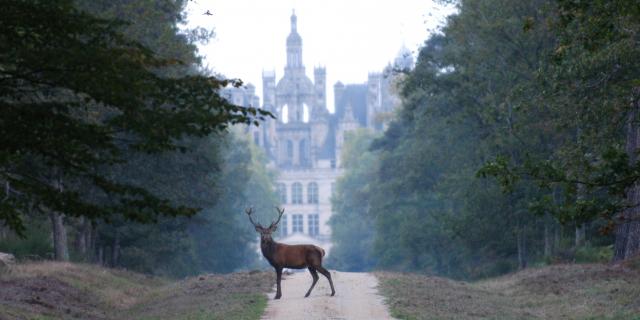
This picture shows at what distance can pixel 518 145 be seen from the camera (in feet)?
129

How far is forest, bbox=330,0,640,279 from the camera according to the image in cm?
1670

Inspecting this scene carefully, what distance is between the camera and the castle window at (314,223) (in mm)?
171000

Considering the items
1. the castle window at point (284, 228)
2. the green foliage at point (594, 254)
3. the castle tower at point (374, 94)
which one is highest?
the castle tower at point (374, 94)

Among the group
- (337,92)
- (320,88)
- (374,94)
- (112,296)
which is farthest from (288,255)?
(337,92)

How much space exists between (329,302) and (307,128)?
153901mm

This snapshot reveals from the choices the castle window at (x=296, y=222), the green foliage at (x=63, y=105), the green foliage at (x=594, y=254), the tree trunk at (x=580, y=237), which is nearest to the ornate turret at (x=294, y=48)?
the castle window at (x=296, y=222)

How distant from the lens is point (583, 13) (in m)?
16.4

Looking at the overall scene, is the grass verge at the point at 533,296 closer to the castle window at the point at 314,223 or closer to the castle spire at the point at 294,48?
the castle window at the point at 314,223

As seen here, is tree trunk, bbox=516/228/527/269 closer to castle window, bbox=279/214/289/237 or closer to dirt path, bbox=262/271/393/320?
dirt path, bbox=262/271/393/320

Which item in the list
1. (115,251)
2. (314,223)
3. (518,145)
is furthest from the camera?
(314,223)

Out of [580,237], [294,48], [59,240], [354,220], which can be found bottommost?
[354,220]

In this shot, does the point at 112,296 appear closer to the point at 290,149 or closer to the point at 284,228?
the point at 284,228

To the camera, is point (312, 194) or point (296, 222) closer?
point (296, 222)

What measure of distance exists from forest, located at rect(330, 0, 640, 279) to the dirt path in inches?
126
